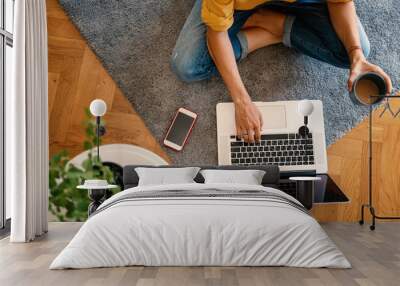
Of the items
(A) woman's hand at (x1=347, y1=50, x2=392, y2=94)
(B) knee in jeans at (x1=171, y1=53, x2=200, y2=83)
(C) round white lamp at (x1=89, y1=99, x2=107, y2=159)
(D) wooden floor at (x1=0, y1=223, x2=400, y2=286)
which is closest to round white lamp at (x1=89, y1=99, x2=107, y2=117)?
(C) round white lamp at (x1=89, y1=99, x2=107, y2=159)

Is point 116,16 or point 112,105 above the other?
point 116,16

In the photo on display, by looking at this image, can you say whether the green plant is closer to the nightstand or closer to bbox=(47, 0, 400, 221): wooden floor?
bbox=(47, 0, 400, 221): wooden floor

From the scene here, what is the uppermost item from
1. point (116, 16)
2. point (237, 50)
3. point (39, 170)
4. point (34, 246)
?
point (116, 16)

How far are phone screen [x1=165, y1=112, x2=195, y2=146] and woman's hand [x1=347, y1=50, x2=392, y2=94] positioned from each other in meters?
1.67

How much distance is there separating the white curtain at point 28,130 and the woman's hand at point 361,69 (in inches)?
120

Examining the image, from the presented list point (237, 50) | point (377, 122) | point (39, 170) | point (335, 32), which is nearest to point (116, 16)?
point (237, 50)

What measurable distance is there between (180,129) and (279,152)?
1.04 metres

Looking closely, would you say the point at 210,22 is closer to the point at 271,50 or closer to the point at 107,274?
the point at 271,50

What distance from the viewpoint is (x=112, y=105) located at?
5723mm

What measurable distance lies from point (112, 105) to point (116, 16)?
921 millimetres

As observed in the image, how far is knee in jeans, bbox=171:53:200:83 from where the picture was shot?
221 inches

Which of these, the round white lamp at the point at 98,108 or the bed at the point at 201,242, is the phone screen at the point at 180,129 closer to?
the round white lamp at the point at 98,108

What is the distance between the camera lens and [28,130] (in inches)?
184

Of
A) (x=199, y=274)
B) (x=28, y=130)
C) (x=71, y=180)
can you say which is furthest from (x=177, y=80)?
(x=199, y=274)
